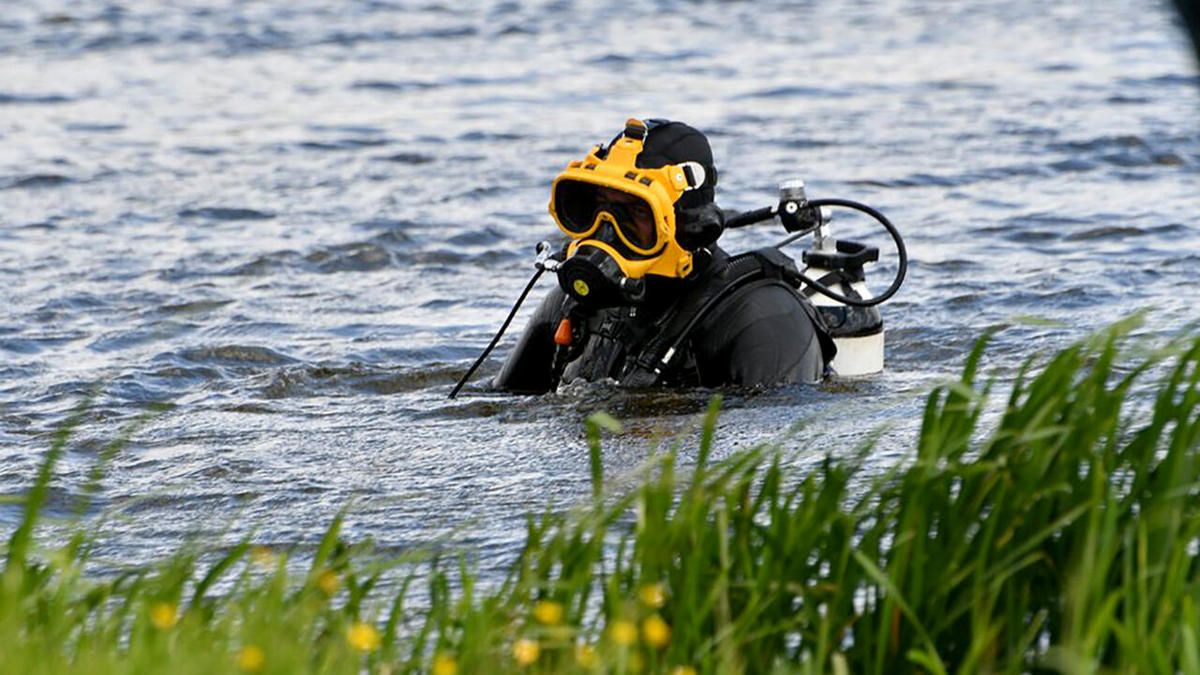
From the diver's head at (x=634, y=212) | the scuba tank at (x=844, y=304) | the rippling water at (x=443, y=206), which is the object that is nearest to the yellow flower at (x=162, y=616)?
the rippling water at (x=443, y=206)

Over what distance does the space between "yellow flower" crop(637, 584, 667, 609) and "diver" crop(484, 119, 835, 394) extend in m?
2.48

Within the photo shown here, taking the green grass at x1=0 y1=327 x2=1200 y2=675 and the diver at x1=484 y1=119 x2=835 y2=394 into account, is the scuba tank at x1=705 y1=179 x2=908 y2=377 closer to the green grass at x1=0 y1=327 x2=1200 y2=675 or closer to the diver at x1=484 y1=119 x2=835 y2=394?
the diver at x1=484 y1=119 x2=835 y2=394

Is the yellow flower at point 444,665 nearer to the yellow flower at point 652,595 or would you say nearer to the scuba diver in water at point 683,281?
the yellow flower at point 652,595

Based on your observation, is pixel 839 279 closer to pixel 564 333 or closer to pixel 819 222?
pixel 819 222

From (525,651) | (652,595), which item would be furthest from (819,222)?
(525,651)

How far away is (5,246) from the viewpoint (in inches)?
386

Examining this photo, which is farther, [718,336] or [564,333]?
[564,333]

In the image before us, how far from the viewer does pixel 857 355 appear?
20.1 ft

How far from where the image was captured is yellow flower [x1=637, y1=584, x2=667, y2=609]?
2.89 meters

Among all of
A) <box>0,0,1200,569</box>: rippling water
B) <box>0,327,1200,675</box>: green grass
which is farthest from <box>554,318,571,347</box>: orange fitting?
<box>0,327,1200,675</box>: green grass

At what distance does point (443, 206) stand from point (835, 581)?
7.79 meters

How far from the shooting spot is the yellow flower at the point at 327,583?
294 cm

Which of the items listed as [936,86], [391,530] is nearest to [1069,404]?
[391,530]

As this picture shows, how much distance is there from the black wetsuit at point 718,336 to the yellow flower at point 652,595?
2.66 meters
